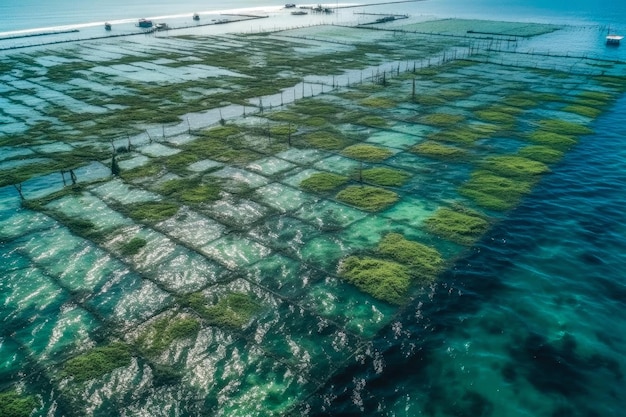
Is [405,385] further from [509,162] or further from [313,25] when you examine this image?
[313,25]

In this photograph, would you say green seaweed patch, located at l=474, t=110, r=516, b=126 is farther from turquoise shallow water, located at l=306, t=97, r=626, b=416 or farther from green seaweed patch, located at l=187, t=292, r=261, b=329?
green seaweed patch, located at l=187, t=292, r=261, b=329

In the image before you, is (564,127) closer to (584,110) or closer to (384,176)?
(584,110)

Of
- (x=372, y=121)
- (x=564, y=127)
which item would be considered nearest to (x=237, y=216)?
(x=372, y=121)

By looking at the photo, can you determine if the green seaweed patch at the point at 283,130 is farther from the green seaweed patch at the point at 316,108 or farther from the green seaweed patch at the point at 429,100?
the green seaweed patch at the point at 429,100

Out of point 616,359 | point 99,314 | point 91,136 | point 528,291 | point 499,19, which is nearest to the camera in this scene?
point 616,359

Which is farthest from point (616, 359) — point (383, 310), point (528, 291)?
point (383, 310)

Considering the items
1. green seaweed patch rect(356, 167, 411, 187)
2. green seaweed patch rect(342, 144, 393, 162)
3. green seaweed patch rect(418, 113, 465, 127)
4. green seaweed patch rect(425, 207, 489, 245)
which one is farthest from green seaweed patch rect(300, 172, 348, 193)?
green seaweed patch rect(418, 113, 465, 127)
